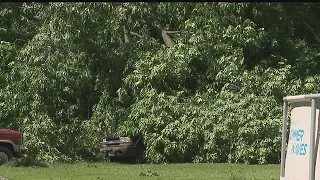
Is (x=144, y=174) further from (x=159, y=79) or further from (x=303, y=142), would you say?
(x=303, y=142)

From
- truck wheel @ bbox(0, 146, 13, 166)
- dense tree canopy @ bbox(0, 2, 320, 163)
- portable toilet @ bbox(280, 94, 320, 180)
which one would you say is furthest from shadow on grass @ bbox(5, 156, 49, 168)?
portable toilet @ bbox(280, 94, 320, 180)

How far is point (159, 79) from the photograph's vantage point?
67.8ft

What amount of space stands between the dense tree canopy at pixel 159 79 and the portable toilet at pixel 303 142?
476 inches

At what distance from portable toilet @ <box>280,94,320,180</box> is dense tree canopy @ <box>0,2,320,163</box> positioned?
39.6 feet

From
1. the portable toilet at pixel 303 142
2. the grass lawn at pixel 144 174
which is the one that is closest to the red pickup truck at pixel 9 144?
the grass lawn at pixel 144 174

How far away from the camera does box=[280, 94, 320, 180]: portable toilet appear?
6574mm

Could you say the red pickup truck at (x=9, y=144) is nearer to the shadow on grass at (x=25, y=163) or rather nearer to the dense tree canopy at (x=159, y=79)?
the shadow on grass at (x=25, y=163)

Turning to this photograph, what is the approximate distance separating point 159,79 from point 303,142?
13.9m

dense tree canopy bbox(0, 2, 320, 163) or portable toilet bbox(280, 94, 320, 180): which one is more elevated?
dense tree canopy bbox(0, 2, 320, 163)

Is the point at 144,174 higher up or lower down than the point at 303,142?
lower down

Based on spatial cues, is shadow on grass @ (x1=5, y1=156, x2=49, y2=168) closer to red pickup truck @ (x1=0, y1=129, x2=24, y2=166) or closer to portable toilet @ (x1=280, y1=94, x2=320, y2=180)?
red pickup truck @ (x1=0, y1=129, x2=24, y2=166)

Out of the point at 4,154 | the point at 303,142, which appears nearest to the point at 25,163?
the point at 4,154

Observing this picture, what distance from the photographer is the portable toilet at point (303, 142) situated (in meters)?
6.57

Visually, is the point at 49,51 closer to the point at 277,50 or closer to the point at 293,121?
the point at 277,50
